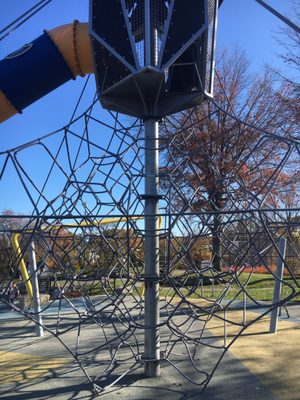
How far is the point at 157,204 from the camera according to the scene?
4.30 meters

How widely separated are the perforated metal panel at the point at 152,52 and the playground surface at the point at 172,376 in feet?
8.69

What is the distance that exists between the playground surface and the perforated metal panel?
2649 mm

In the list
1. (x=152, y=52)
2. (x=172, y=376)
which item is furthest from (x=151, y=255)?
(x=152, y=52)

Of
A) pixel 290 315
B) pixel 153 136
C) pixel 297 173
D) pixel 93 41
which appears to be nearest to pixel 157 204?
pixel 153 136

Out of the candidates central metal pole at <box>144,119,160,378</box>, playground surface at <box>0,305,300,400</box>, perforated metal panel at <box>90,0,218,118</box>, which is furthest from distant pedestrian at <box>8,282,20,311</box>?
perforated metal panel at <box>90,0,218,118</box>

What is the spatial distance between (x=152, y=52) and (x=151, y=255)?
6.12 ft

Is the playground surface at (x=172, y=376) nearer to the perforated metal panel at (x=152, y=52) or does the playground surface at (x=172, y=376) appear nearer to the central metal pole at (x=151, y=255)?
the central metal pole at (x=151, y=255)

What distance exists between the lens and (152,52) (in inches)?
152

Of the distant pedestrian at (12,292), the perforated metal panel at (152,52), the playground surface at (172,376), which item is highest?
the perforated metal panel at (152,52)

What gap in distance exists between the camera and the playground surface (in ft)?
12.9

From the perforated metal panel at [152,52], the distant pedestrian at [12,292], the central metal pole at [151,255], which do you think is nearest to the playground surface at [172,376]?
the central metal pole at [151,255]

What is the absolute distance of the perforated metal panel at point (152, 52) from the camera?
3.85m

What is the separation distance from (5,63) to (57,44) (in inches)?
23.5

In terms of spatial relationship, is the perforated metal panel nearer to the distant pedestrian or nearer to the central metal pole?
the central metal pole
